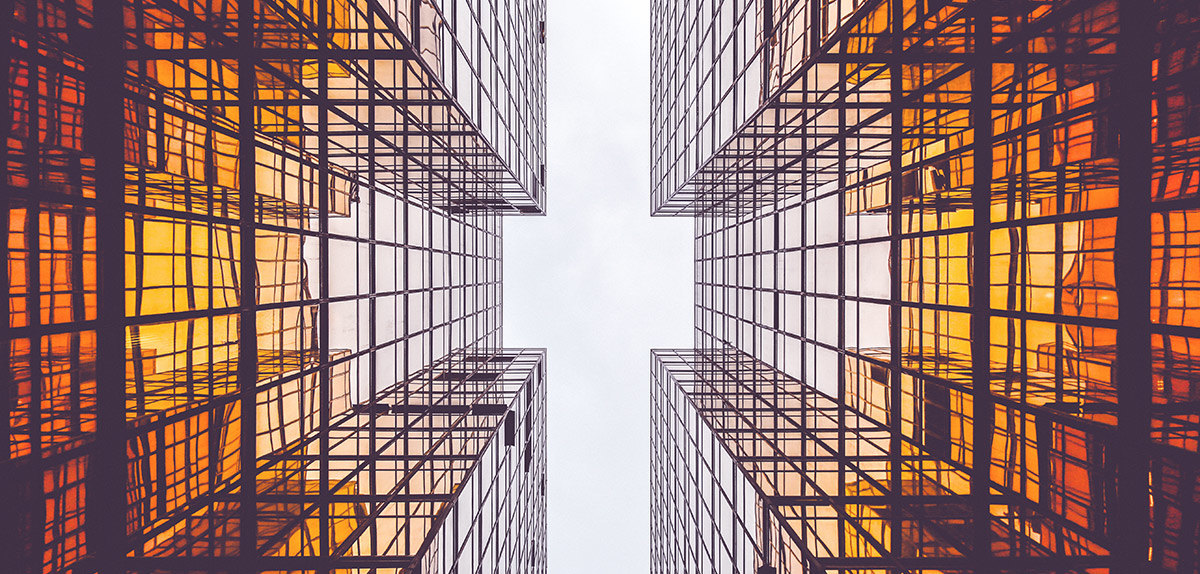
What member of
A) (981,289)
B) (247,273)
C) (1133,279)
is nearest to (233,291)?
(247,273)

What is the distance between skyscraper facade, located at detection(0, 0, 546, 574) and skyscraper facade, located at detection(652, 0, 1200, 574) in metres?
10.8

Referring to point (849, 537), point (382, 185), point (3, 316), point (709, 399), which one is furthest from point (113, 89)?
point (709, 399)

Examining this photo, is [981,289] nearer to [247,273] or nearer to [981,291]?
[981,291]

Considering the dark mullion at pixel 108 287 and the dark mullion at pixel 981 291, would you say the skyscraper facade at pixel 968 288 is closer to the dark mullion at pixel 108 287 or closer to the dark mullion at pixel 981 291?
the dark mullion at pixel 981 291

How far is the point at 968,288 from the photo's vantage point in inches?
457

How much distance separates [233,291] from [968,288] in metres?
15.9

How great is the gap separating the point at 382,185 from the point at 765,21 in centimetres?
1406

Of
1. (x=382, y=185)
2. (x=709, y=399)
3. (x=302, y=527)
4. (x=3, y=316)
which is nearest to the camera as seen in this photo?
(x=3, y=316)

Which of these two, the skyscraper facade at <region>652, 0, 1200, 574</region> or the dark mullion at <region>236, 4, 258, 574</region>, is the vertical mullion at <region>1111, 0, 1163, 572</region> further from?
the dark mullion at <region>236, 4, 258, 574</region>

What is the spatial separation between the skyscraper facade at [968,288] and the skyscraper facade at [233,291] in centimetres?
1079

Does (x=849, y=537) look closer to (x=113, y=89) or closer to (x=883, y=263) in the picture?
(x=883, y=263)

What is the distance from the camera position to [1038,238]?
9.89 meters

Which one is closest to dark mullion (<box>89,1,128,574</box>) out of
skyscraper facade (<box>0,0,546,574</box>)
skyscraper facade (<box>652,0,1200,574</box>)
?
skyscraper facade (<box>0,0,546,574</box>)

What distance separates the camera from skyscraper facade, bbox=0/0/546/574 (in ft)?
24.2
